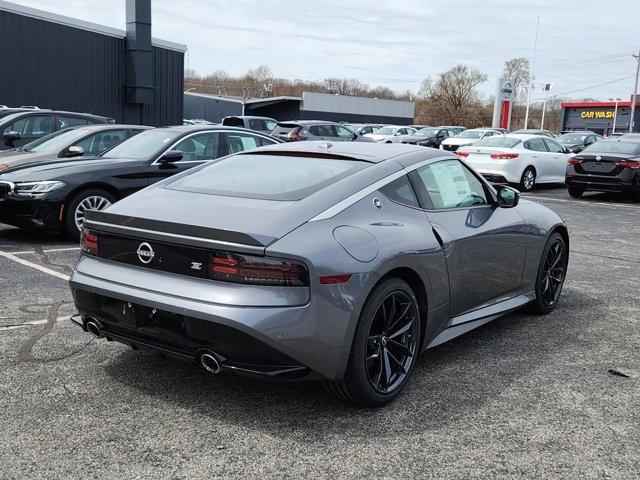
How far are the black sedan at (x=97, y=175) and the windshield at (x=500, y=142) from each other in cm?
1019

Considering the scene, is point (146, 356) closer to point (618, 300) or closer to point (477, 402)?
point (477, 402)

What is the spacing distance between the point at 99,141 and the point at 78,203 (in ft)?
7.85

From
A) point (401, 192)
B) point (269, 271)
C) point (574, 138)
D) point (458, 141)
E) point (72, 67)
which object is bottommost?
point (269, 271)

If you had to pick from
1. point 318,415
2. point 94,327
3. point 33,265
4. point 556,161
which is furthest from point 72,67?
point 318,415

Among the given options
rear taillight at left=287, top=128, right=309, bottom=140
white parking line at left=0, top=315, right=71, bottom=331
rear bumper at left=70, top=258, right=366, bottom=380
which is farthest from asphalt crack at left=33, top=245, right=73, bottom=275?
rear taillight at left=287, top=128, right=309, bottom=140

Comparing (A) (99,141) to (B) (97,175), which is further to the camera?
(A) (99,141)

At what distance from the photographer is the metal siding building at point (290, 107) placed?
5812 cm

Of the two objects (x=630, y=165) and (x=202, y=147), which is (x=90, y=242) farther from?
(x=630, y=165)

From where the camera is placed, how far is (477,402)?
375cm

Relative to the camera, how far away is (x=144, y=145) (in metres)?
8.82

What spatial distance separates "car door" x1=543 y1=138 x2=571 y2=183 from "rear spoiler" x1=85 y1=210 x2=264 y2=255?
53.5 ft

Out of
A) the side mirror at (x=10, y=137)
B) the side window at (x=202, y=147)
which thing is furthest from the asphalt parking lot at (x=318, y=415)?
the side mirror at (x=10, y=137)

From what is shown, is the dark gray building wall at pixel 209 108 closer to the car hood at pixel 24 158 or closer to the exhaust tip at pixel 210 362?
the car hood at pixel 24 158

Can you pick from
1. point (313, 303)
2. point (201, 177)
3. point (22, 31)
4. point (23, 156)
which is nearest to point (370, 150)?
point (201, 177)
